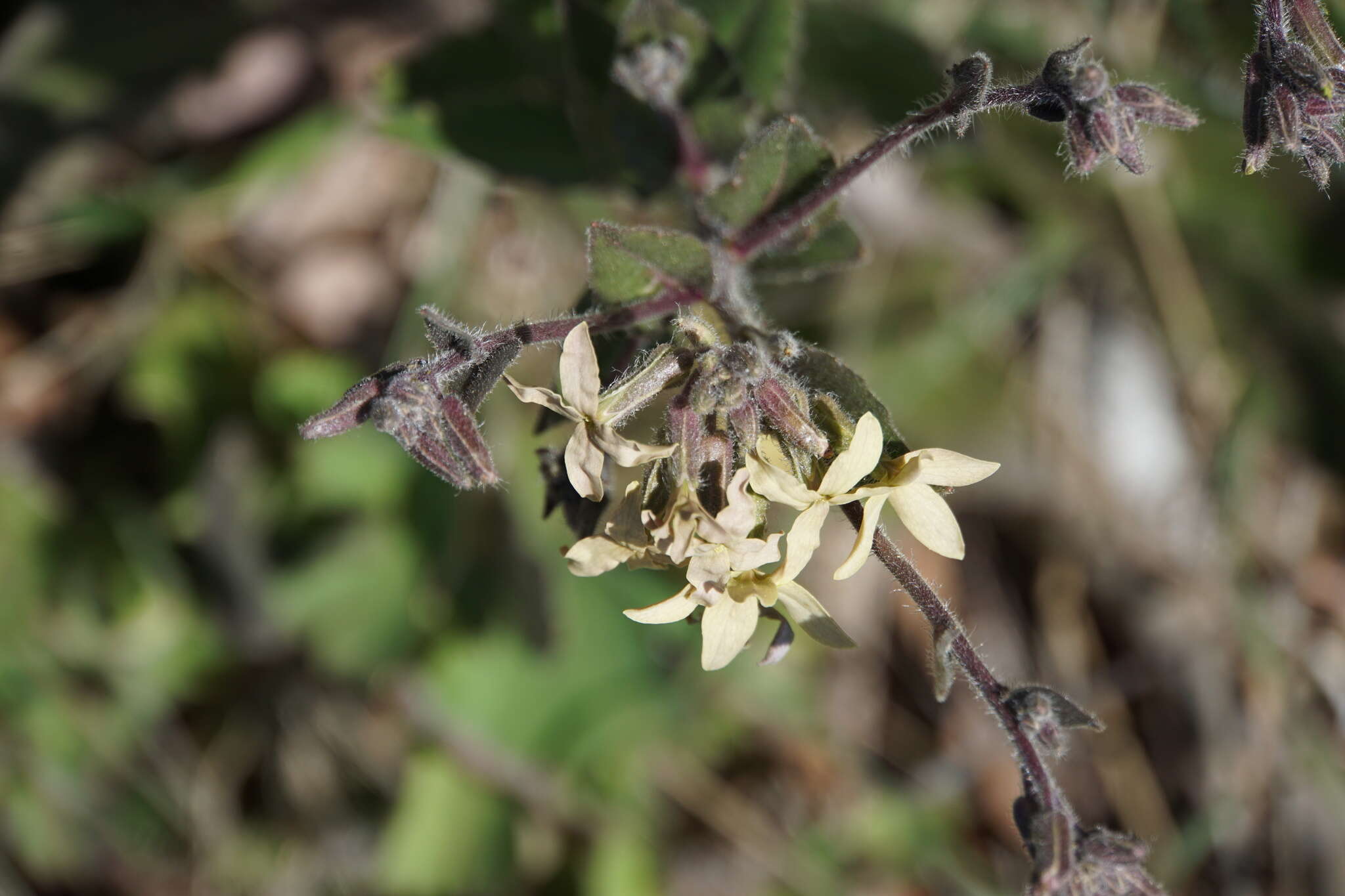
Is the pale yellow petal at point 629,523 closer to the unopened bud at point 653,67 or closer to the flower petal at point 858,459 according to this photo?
the flower petal at point 858,459

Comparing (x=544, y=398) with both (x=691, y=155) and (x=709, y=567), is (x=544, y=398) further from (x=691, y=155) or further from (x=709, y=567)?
(x=691, y=155)

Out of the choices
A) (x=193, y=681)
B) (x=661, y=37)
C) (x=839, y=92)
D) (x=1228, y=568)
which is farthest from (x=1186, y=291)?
(x=193, y=681)

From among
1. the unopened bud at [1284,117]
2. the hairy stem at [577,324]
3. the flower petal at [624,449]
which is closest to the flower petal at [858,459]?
the flower petal at [624,449]

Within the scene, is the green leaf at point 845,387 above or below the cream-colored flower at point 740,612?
above

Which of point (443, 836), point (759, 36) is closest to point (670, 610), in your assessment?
point (759, 36)

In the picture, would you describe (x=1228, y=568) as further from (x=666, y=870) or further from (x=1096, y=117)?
(x=1096, y=117)

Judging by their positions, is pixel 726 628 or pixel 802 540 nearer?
pixel 802 540

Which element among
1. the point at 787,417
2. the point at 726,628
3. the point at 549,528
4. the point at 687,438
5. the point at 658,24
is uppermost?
the point at 658,24
